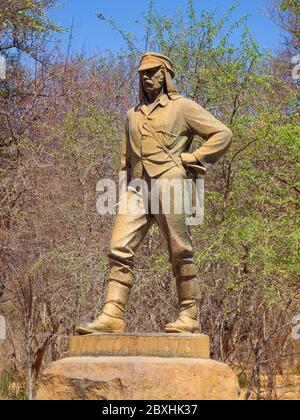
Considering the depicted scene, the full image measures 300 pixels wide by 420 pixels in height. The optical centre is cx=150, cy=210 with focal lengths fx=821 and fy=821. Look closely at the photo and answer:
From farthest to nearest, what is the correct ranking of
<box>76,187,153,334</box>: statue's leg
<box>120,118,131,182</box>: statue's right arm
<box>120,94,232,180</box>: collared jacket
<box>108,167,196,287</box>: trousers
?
<box>120,118,131,182</box>: statue's right arm, <box>120,94,232,180</box>: collared jacket, <box>108,167,196,287</box>: trousers, <box>76,187,153,334</box>: statue's leg

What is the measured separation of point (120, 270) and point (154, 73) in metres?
1.76

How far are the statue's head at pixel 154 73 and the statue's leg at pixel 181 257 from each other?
0.79 metres

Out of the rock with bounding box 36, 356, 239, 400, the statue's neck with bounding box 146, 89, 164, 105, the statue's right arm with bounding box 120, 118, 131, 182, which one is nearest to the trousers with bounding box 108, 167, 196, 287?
the statue's right arm with bounding box 120, 118, 131, 182

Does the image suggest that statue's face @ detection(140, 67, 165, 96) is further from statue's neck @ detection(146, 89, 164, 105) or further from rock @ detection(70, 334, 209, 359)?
rock @ detection(70, 334, 209, 359)

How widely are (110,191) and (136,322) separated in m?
2.58

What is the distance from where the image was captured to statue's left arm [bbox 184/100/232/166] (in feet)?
23.2

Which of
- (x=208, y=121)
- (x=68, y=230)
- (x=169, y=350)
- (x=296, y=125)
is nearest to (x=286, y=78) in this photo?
(x=296, y=125)

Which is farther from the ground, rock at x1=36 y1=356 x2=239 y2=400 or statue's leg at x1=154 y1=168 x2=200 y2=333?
statue's leg at x1=154 y1=168 x2=200 y2=333

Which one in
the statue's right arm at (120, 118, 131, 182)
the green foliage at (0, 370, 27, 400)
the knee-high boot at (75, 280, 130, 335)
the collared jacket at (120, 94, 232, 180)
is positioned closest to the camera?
the knee-high boot at (75, 280, 130, 335)

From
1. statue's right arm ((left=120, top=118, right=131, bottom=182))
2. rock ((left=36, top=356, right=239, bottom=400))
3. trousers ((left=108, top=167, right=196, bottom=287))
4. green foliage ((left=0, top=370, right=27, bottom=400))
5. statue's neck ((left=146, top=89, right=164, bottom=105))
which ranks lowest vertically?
green foliage ((left=0, top=370, right=27, bottom=400))

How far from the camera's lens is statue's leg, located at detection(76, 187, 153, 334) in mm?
6762

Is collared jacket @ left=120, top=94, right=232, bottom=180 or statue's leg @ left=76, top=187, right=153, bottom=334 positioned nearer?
statue's leg @ left=76, top=187, right=153, bottom=334

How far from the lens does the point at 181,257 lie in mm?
6918

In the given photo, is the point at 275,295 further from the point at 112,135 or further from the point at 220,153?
the point at 220,153
